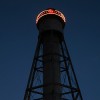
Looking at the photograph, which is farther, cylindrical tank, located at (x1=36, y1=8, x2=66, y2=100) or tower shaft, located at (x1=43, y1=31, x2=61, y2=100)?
cylindrical tank, located at (x1=36, y1=8, x2=66, y2=100)

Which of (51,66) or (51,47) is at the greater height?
(51,47)

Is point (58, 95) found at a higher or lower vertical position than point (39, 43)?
lower

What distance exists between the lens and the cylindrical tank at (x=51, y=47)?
43.6 metres

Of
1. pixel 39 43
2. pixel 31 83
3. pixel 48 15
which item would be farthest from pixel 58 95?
pixel 48 15

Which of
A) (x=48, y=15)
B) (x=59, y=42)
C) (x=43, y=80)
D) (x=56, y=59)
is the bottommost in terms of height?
(x=43, y=80)

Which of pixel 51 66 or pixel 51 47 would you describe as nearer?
pixel 51 66

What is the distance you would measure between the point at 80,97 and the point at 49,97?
13.9 ft

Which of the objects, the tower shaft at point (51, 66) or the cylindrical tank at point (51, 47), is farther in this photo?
the cylindrical tank at point (51, 47)

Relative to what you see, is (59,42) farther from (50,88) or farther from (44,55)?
(50,88)

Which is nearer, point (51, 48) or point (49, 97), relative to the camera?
point (49, 97)

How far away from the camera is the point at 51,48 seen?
4681cm

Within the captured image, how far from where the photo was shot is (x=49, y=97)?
43.1 metres

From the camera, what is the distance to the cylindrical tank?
43.6m

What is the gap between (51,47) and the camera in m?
46.8
